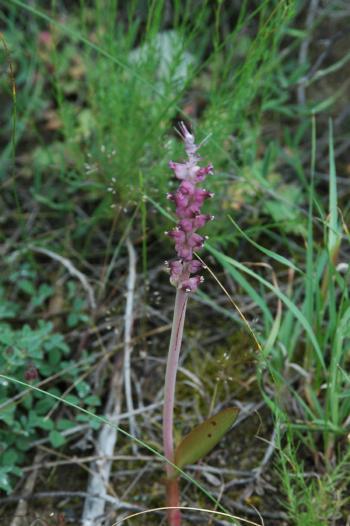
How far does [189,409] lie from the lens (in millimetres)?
2133

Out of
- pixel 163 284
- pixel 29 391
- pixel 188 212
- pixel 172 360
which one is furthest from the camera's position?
pixel 163 284

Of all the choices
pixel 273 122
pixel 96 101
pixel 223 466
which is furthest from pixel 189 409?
pixel 273 122

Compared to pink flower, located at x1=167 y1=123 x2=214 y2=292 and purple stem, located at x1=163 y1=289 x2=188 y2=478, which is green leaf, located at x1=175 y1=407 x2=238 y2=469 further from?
pink flower, located at x1=167 y1=123 x2=214 y2=292

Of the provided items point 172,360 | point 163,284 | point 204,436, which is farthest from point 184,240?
point 163,284

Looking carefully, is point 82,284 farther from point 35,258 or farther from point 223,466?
point 223,466

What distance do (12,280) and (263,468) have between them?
1.04 meters

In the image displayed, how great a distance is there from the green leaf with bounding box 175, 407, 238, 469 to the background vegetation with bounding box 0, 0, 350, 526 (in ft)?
0.46

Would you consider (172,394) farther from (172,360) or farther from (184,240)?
(184,240)

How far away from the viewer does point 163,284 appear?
246 cm

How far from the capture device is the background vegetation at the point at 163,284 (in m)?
1.88

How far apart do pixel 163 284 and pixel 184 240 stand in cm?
108

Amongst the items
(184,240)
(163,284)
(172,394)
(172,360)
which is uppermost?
(184,240)

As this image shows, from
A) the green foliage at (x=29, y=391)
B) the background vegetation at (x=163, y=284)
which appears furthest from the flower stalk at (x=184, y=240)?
the green foliage at (x=29, y=391)

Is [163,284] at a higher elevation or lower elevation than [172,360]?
lower
